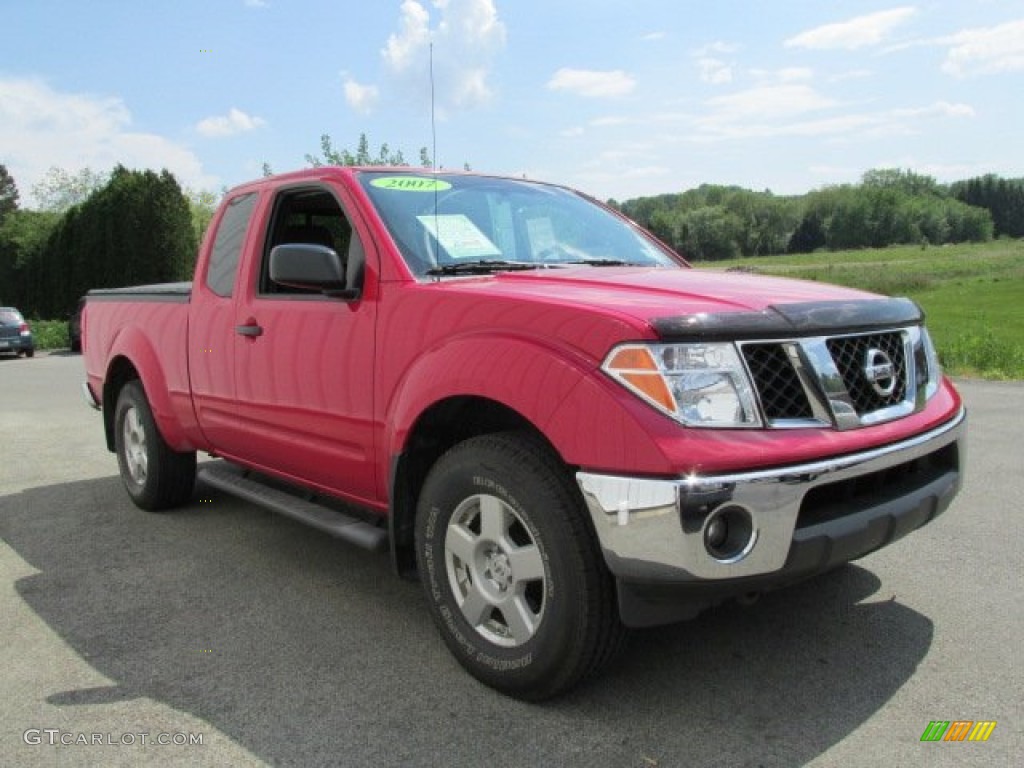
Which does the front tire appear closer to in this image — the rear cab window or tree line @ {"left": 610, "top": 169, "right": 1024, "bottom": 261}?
the rear cab window

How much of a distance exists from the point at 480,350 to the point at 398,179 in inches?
53.8

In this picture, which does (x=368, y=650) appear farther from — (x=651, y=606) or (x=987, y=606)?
(x=987, y=606)

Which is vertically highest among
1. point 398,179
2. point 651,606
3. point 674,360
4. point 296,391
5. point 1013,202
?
point 1013,202

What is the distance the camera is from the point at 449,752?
2594 mm

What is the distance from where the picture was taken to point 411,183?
390 cm

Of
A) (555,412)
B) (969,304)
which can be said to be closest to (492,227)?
(555,412)

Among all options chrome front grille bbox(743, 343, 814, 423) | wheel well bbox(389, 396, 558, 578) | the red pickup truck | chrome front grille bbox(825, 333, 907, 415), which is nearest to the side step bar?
the red pickup truck

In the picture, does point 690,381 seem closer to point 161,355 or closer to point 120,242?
point 161,355

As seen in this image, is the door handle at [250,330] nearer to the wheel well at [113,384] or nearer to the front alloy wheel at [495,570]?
the front alloy wheel at [495,570]

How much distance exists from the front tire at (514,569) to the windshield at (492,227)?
0.92 metres

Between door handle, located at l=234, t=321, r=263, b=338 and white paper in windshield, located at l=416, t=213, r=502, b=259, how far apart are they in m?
1.01

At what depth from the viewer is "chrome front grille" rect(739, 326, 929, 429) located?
2580 millimetres

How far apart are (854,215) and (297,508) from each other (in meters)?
141

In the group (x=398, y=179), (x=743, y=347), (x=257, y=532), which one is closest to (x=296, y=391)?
→ (x=398, y=179)
